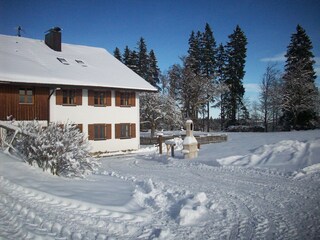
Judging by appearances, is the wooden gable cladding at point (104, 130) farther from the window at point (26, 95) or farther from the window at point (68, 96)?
the window at point (26, 95)

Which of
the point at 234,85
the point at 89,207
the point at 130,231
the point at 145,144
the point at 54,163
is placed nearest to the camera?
the point at 130,231

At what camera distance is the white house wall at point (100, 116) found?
2066 centimetres

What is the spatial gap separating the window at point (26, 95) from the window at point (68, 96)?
2420 millimetres

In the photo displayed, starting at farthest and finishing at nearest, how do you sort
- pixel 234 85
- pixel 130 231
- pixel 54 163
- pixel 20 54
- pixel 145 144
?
1. pixel 234 85
2. pixel 145 144
3. pixel 20 54
4. pixel 54 163
5. pixel 130 231

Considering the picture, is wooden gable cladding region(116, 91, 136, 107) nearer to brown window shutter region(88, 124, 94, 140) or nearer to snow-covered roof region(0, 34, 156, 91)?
snow-covered roof region(0, 34, 156, 91)

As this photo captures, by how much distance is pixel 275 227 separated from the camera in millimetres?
5754

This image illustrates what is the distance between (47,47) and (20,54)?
155 inches

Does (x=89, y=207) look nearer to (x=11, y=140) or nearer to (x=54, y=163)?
(x=54, y=163)

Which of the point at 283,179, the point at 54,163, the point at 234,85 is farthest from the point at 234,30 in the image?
the point at 54,163

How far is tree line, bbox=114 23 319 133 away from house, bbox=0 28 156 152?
9153mm

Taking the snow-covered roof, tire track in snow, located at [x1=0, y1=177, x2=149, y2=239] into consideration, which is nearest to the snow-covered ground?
tire track in snow, located at [x1=0, y1=177, x2=149, y2=239]

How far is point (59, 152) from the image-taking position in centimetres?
975

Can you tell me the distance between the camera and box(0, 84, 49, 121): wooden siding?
18.0m

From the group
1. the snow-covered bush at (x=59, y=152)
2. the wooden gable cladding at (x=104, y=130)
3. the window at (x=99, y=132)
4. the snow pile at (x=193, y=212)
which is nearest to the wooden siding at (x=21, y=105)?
the wooden gable cladding at (x=104, y=130)
